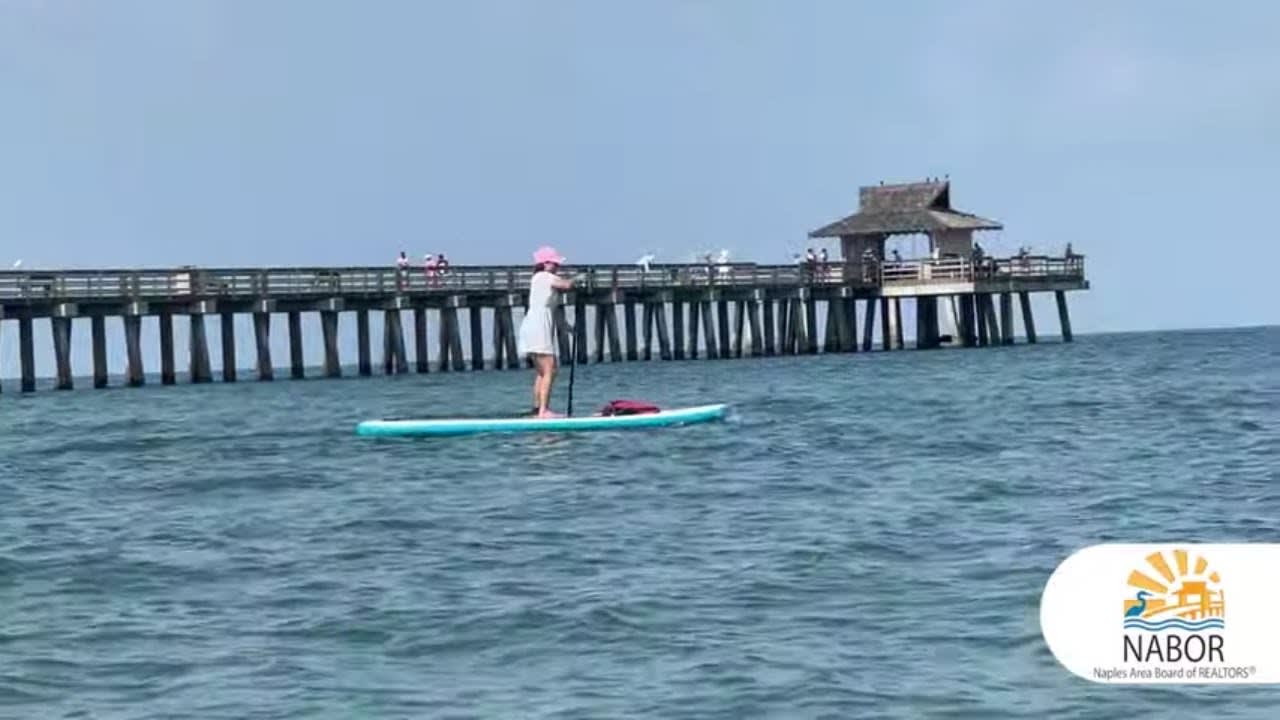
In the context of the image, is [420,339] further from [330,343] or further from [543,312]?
[543,312]

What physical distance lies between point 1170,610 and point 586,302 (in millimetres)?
54244

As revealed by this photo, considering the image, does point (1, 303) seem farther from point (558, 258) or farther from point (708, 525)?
point (708, 525)

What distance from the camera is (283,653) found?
37.7ft

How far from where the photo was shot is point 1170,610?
6.90 metres

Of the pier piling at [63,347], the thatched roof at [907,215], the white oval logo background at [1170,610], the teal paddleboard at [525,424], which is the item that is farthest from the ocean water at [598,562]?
the thatched roof at [907,215]

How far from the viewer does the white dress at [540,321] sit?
23.7m

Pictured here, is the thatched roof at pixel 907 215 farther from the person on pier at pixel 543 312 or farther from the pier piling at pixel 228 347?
the person on pier at pixel 543 312

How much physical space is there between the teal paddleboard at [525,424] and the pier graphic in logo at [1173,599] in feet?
57.9

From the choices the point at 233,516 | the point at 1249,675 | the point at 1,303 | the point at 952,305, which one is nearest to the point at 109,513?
the point at 233,516

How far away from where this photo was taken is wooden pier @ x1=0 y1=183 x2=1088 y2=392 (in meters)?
50.2

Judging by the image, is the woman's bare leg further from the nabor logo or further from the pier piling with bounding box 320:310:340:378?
the pier piling with bounding box 320:310:340:378

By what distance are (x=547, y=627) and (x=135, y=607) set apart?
2.43 meters

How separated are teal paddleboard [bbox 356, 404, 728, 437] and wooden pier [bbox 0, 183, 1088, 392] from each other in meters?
24.2

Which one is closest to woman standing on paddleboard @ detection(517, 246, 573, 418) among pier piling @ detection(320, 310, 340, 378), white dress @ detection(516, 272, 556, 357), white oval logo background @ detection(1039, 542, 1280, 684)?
white dress @ detection(516, 272, 556, 357)
